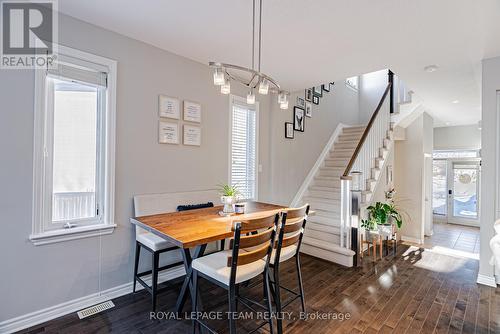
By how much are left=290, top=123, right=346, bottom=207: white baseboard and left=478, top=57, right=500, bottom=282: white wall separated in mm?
2560

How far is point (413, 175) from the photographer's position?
5.17 meters

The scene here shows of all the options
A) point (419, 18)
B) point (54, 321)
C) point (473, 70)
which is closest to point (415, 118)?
point (473, 70)

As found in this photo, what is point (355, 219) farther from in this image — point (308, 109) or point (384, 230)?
point (308, 109)

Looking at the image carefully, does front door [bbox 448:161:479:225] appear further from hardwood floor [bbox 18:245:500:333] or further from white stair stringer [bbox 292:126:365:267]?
hardwood floor [bbox 18:245:500:333]

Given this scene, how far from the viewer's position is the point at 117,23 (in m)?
2.35

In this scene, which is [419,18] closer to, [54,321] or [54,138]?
[54,138]

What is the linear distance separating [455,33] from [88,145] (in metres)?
3.73

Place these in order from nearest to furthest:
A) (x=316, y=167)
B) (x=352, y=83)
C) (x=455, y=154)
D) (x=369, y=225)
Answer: (x=369, y=225)
(x=316, y=167)
(x=352, y=83)
(x=455, y=154)

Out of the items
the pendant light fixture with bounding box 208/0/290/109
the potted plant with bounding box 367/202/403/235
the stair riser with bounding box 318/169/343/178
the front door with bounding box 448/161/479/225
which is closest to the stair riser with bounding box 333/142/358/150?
the stair riser with bounding box 318/169/343/178

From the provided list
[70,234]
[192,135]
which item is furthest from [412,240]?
[70,234]

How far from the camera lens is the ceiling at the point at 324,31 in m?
2.05

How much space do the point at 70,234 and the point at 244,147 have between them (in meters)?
2.40

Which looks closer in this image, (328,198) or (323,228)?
(323,228)

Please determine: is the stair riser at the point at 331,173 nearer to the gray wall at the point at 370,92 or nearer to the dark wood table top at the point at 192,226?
the gray wall at the point at 370,92
